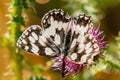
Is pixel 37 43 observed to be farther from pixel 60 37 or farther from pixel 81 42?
pixel 81 42

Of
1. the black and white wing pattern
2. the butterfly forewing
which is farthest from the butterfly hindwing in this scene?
the butterfly forewing

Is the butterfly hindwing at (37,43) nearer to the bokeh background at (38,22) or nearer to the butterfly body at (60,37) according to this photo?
the butterfly body at (60,37)

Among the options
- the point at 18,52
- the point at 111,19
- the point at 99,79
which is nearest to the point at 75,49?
the point at 18,52

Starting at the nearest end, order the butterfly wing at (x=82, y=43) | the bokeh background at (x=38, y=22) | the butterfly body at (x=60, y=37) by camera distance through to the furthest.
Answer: the butterfly wing at (x=82, y=43) < the butterfly body at (x=60, y=37) < the bokeh background at (x=38, y=22)

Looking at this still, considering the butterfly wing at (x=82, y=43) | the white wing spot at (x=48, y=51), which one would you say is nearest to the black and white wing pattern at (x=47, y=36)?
the white wing spot at (x=48, y=51)

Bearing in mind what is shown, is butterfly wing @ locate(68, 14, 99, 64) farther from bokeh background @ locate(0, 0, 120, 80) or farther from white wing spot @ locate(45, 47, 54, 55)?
bokeh background @ locate(0, 0, 120, 80)

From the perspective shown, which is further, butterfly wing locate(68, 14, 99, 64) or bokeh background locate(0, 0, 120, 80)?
bokeh background locate(0, 0, 120, 80)

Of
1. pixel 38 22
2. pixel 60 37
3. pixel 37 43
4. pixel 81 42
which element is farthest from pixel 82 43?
pixel 38 22

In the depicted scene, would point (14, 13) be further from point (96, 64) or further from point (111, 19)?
point (111, 19)
